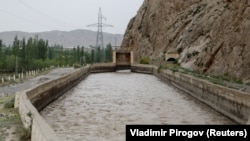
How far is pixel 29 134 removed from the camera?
1361 centimetres

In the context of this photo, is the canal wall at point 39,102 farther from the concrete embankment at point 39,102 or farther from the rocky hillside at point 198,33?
the rocky hillside at point 198,33

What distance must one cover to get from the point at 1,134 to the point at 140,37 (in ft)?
292

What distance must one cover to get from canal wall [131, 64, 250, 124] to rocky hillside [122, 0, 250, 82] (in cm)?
328

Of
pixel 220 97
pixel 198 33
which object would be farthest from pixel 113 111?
pixel 198 33

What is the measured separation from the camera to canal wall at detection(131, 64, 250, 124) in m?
18.0

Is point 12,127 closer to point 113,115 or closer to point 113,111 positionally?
point 113,115

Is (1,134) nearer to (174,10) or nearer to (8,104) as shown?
(8,104)

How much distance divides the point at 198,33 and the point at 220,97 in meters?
38.2

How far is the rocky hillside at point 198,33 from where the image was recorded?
108 feet

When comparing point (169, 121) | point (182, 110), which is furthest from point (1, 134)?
point (182, 110)

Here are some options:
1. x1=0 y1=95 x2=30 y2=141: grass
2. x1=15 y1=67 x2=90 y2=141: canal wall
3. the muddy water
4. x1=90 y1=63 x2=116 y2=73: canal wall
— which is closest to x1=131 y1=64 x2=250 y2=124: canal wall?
the muddy water

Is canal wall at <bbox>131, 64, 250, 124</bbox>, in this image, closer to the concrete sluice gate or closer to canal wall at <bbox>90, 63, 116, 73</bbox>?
the concrete sluice gate

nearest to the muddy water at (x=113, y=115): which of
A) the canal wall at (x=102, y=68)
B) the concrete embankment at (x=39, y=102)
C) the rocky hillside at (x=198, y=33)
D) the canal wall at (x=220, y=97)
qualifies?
the canal wall at (x=220, y=97)

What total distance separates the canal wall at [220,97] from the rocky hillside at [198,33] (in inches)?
129
